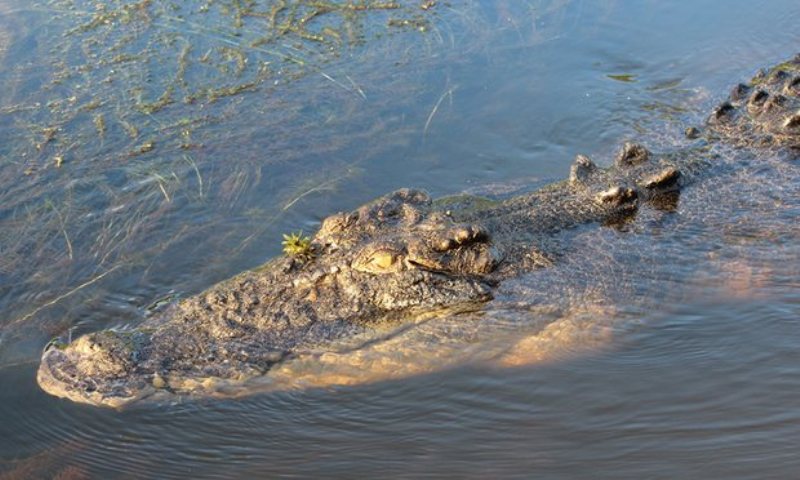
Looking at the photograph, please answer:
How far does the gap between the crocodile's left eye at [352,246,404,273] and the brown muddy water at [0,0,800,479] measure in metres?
0.43

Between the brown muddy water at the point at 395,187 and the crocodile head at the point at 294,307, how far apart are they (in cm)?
17

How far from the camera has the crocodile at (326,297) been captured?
4922mm

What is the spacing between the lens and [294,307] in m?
5.22

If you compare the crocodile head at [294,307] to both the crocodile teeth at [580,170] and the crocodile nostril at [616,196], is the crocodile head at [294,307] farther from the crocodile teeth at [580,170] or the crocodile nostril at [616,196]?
the crocodile teeth at [580,170]

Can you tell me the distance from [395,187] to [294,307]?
95.5 inches

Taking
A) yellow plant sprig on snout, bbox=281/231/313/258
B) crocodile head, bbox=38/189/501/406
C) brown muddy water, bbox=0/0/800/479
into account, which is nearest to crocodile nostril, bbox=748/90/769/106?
brown muddy water, bbox=0/0/800/479

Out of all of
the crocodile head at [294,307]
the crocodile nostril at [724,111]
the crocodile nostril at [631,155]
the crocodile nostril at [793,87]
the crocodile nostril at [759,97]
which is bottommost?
the crocodile head at [294,307]

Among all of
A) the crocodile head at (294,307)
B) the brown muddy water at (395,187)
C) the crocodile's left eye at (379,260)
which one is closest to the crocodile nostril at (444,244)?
the crocodile head at (294,307)

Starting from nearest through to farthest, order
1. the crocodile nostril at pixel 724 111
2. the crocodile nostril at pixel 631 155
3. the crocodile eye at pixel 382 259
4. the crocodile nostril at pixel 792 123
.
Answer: the crocodile eye at pixel 382 259 < the crocodile nostril at pixel 631 155 < the crocodile nostril at pixel 792 123 < the crocodile nostril at pixel 724 111

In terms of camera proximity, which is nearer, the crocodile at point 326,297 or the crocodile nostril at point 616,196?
the crocodile at point 326,297

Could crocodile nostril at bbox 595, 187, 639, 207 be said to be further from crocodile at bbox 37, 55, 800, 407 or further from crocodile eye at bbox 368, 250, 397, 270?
crocodile eye at bbox 368, 250, 397, 270

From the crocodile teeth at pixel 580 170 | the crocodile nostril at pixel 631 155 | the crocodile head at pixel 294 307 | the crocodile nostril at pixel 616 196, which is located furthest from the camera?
the crocodile nostril at pixel 631 155

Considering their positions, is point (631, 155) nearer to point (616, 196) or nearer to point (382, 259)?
point (616, 196)

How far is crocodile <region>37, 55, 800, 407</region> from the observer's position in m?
4.92
